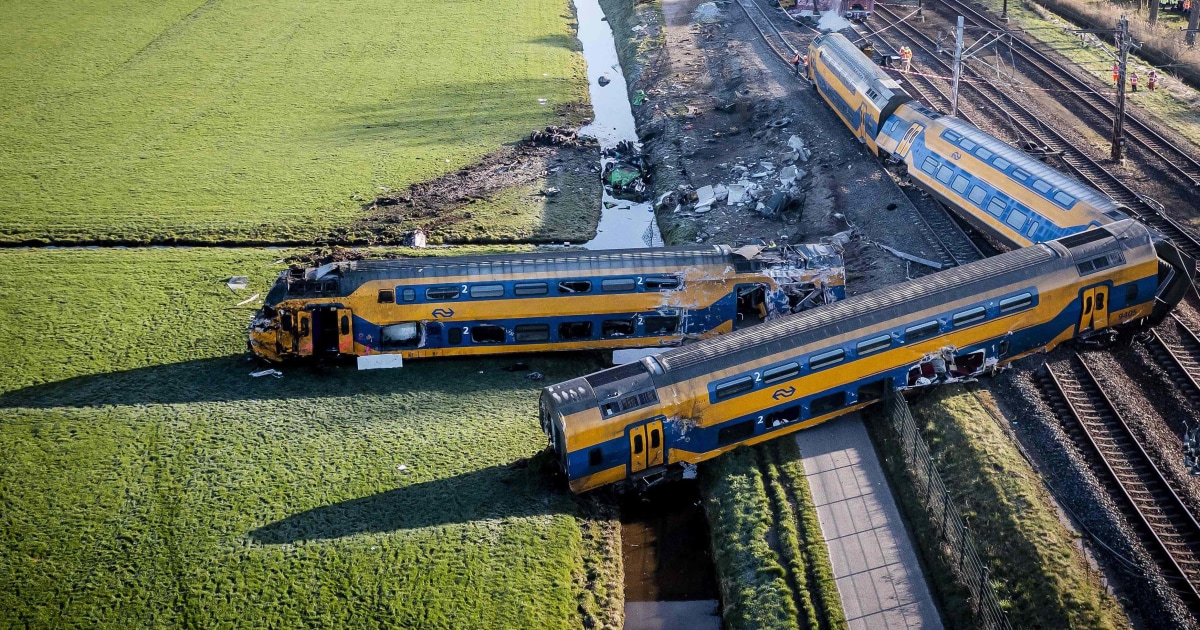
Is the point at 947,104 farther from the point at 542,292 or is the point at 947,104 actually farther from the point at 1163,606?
the point at 1163,606

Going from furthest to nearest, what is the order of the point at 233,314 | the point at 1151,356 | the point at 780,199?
1. the point at 780,199
2. the point at 233,314
3. the point at 1151,356

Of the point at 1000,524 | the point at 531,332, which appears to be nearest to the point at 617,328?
the point at 531,332

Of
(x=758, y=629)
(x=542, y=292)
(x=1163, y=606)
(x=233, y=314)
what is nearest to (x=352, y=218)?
(x=233, y=314)

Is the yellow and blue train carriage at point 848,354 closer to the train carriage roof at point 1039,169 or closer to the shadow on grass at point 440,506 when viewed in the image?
the shadow on grass at point 440,506

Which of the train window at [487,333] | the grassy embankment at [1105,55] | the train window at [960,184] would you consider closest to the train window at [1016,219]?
the train window at [960,184]

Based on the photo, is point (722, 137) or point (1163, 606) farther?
point (722, 137)

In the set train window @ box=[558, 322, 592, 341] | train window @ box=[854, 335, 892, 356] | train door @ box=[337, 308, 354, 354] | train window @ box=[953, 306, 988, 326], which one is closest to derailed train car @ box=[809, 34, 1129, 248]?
train window @ box=[953, 306, 988, 326]
